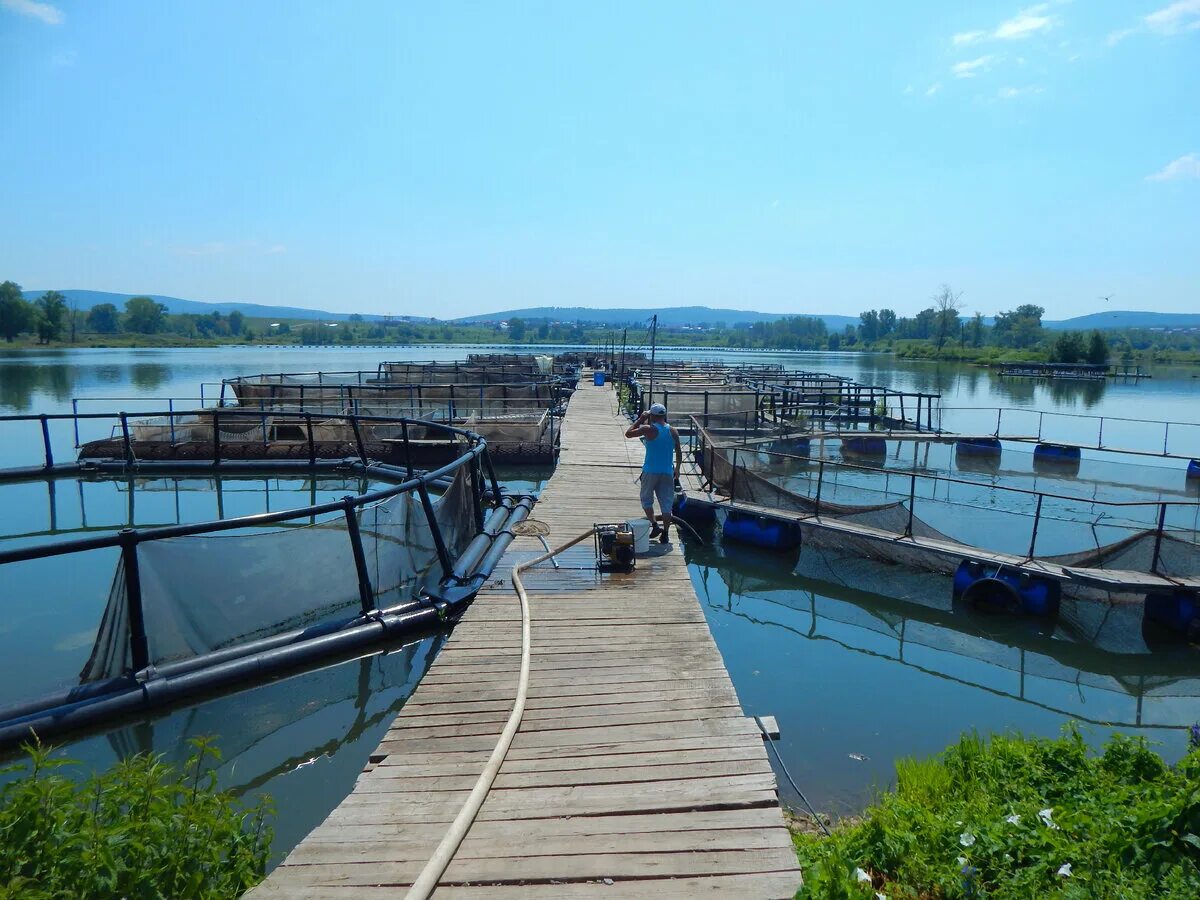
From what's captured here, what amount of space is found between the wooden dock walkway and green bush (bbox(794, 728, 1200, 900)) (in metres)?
0.56

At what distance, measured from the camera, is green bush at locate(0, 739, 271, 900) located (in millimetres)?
2846

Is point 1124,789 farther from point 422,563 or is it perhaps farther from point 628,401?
point 628,401

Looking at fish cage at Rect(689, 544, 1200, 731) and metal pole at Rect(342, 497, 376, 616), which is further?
fish cage at Rect(689, 544, 1200, 731)

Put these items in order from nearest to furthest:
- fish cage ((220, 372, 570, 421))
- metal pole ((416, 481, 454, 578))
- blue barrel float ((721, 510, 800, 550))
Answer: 1. metal pole ((416, 481, 454, 578))
2. blue barrel float ((721, 510, 800, 550))
3. fish cage ((220, 372, 570, 421))

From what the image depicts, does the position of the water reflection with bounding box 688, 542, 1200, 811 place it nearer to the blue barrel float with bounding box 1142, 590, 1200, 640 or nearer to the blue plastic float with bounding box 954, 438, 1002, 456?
the blue barrel float with bounding box 1142, 590, 1200, 640

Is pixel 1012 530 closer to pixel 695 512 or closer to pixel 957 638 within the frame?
pixel 957 638

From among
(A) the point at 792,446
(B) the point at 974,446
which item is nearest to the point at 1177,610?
(A) the point at 792,446

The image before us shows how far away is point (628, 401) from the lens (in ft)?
109

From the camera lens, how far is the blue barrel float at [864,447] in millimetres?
26094

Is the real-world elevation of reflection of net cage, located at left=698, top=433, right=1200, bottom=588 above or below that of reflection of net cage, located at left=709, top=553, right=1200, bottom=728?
above

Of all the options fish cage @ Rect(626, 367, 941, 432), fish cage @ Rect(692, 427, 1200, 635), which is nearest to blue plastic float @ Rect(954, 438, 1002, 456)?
fish cage @ Rect(692, 427, 1200, 635)

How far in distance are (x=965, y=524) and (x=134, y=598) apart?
1640cm

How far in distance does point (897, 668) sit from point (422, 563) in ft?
21.6

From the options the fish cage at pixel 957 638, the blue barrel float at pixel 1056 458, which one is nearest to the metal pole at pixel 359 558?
the fish cage at pixel 957 638
